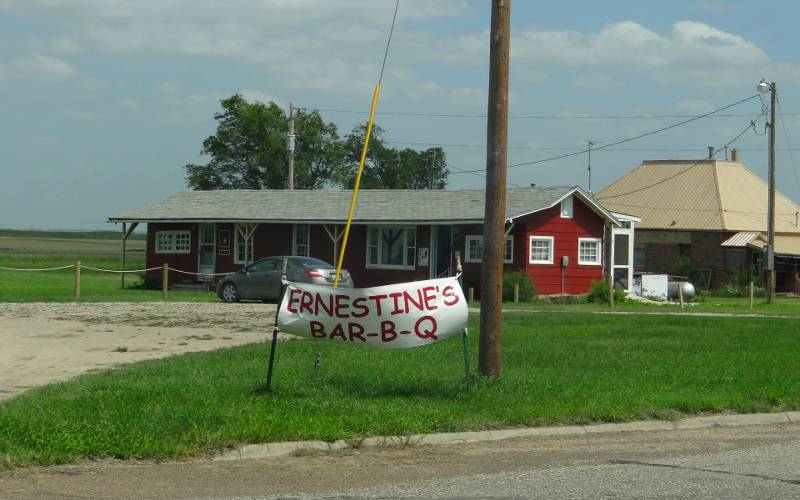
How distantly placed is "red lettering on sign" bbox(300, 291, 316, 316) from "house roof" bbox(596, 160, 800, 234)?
47539mm

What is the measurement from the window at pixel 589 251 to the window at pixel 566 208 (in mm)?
976

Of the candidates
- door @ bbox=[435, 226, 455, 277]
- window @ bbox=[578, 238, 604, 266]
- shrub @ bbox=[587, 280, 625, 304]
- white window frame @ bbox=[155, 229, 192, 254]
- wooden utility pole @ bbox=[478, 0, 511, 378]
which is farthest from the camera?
white window frame @ bbox=[155, 229, 192, 254]

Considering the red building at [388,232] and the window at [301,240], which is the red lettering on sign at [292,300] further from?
the window at [301,240]

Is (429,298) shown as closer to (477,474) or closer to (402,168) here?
(477,474)

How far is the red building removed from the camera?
3803 cm

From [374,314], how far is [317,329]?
634mm

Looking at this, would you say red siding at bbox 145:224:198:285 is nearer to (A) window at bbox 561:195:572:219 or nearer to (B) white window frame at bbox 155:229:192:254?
(B) white window frame at bbox 155:229:192:254

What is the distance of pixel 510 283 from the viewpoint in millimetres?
35688

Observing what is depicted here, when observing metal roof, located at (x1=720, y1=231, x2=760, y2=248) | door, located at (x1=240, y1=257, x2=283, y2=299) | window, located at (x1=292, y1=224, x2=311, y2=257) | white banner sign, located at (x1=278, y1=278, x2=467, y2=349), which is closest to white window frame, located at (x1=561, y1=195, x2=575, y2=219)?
window, located at (x1=292, y1=224, x2=311, y2=257)

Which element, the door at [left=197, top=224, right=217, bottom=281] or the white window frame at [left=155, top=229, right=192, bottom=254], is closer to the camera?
the door at [left=197, top=224, right=217, bottom=281]

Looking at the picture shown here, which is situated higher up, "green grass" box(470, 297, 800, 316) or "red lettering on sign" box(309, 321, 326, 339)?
"red lettering on sign" box(309, 321, 326, 339)

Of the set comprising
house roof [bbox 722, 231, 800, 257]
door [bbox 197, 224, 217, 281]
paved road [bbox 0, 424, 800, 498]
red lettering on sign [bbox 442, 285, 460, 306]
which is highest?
house roof [bbox 722, 231, 800, 257]

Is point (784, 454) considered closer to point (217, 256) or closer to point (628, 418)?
point (628, 418)

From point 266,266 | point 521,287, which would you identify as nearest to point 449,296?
point 266,266
